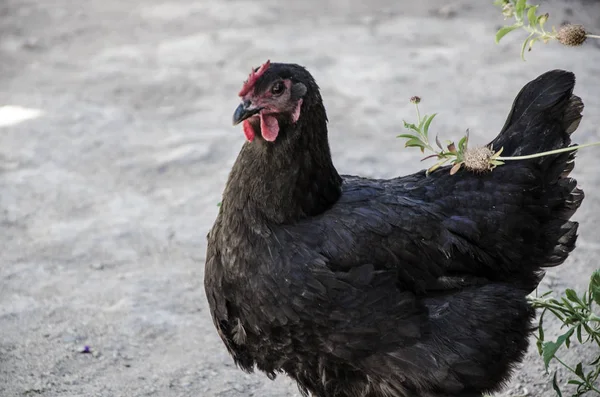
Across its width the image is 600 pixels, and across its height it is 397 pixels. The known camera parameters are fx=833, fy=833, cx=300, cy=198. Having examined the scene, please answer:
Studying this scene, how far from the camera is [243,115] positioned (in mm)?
3191

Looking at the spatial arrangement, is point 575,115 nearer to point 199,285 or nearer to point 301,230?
point 301,230

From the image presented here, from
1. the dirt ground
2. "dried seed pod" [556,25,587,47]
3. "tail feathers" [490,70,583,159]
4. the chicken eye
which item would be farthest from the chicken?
the dirt ground

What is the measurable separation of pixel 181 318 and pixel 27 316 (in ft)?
2.81

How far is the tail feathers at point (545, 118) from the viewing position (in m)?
3.70

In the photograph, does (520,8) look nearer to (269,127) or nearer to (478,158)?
(478,158)

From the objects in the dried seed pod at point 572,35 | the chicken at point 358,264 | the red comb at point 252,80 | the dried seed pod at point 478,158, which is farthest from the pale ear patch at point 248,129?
the dried seed pod at point 572,35

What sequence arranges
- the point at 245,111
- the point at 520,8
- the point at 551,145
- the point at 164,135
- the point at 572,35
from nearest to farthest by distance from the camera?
the point at 572,35 → the point at 520,8 → the point at 245,111 → the point at 551,145 → the point at 164,135

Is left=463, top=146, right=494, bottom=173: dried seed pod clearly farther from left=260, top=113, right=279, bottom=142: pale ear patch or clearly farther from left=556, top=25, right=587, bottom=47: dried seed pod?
left=260, top=113, right=279, bottom=142: pale ear patch

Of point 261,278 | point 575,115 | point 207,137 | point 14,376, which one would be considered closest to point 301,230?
point 261,278

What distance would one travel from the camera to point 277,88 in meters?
3.22

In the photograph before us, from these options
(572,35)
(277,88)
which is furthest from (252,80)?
(572,35)

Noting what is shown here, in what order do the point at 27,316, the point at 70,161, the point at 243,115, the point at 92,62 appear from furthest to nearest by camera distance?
the point at 92,62
the point at 70,161
the point at 27,316
the point at 243,115

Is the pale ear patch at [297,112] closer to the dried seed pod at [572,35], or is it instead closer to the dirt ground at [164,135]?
the dried seed pod at [572,35]

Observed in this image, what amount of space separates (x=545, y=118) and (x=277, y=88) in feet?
4.23
